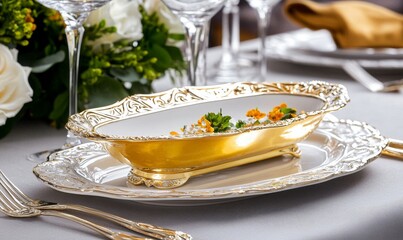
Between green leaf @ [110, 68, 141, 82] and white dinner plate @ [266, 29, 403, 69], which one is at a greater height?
green leaf @ [110, 68, 141, 82]

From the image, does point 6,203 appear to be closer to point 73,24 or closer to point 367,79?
point 73,24

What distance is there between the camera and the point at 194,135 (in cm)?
68

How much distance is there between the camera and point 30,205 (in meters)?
0.69

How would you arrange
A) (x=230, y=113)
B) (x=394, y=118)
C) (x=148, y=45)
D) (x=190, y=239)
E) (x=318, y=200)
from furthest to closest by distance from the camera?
(x=148, y=45) → (x=394, y=118) → (x=230, y=113) → (x=318, y=200) → (x=190, y=239)

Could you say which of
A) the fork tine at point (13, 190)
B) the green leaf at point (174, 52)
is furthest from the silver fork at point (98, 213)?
the green leaf at point (174, 52)

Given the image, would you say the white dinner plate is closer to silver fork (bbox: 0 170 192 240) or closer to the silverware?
the silverware

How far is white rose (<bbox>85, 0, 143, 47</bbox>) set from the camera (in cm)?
102

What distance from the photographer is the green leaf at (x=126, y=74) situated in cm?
105

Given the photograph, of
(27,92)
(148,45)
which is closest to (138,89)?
(148,45)

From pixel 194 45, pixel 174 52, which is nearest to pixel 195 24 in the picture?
pixel 194 45

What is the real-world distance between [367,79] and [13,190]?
69cm

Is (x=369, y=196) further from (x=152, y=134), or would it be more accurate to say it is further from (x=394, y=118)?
(x=394, y=118)

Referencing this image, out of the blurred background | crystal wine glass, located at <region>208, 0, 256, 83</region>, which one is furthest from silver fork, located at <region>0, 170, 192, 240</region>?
the blurred background

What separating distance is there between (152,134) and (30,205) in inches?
6.0
